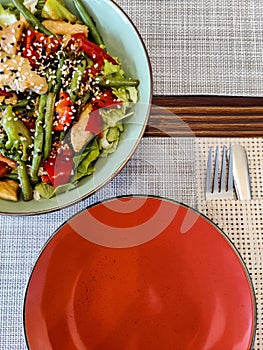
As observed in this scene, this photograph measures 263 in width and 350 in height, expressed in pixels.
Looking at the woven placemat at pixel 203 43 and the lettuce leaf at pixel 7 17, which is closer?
the lettuce leaf at pixel 7 17

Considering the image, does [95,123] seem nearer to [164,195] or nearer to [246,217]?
[164,195]

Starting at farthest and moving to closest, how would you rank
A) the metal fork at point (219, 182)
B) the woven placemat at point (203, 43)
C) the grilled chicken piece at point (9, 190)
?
the woven placemat at point (203, 43), the metal fork at point (219, 182), the grilled chicken piece at point (9, 190)

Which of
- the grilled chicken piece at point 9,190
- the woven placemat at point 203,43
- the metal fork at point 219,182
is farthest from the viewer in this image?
the woven placemat at point 203,43

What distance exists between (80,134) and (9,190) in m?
0.19

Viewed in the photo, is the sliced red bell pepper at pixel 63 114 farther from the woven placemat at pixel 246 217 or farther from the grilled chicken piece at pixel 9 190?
the woven placemat at pixel 246 217

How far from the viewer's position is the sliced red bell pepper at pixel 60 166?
3.75 ft

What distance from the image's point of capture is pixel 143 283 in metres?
1.19

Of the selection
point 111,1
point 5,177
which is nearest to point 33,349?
point 5,177

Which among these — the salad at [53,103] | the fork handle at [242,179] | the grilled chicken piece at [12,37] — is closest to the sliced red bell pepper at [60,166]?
the salad at [53,103]

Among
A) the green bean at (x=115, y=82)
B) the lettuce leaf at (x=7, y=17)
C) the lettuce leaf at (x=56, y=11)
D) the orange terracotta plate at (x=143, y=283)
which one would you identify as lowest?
the orange terracotta plate at (x=143, y=283)

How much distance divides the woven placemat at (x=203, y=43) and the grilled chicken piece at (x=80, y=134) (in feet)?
0.78

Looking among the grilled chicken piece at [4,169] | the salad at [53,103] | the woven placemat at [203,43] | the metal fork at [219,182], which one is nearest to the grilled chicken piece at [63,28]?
the salad at [53,103]

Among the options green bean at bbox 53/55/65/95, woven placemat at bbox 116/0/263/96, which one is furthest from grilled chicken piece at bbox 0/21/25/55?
woven placemat at bbox 116/0/263/96

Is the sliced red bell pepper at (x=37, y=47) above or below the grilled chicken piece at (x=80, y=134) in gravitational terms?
above
